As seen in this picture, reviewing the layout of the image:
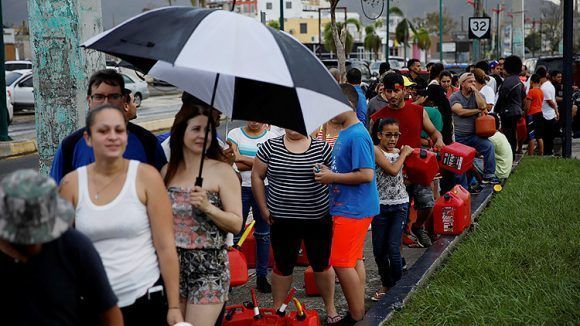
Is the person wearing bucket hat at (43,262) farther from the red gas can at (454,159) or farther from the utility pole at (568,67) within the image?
the utility pole at (568,67)

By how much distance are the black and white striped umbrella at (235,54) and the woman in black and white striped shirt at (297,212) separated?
1144mm

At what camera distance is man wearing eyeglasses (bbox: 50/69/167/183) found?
4.42m

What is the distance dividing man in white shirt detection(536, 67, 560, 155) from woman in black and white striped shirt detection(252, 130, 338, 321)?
11.2 metres

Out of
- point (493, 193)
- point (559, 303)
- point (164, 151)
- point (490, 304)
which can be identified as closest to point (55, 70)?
point (164, 151)

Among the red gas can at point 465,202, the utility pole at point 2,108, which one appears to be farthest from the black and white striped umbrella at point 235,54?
the utility pole at point 2,108

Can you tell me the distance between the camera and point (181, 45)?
4137 mm

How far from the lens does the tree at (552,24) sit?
10156 cm

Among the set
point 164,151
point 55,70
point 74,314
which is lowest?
point 74,314

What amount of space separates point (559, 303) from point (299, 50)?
269 centimetres

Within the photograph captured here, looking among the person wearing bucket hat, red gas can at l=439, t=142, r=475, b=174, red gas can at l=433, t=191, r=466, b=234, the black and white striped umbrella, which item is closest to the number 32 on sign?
red gas can at l=439, t=142, r=475, b=174

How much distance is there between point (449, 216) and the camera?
8.98 metres

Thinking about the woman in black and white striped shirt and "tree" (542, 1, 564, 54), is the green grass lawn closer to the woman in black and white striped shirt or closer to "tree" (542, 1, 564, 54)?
the woman in black and white striped shirt

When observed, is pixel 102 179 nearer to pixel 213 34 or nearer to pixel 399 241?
pixel 213 34

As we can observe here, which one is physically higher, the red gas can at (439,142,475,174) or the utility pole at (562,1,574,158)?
the utility pole at (562,1,574,158)
